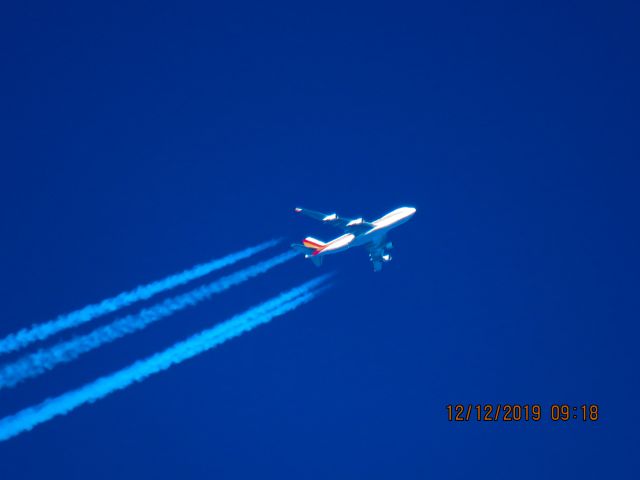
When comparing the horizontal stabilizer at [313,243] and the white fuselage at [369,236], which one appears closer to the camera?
the white fuselage at [369,236]

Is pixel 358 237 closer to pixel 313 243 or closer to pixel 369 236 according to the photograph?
pixel 369 236

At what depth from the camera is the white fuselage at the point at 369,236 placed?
61312 millimetres

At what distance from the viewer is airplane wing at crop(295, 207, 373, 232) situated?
5922 cm

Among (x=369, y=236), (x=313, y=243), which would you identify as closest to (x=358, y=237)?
(x=369, y=236)

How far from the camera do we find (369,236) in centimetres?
6181

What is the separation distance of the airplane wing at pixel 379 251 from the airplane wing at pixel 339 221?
3.73m

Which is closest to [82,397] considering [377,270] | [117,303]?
[117,303]

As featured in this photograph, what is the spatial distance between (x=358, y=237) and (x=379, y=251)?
15.3ft

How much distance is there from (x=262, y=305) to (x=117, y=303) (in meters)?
13.9

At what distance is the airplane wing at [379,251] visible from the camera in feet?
213

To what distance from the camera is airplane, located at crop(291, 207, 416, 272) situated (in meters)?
60.2

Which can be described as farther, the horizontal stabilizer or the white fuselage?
the horizontal stabilizer

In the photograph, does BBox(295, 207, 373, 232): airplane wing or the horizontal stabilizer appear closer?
BBox(295, 207, 373, 232): airplane wing

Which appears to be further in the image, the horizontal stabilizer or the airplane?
the horizontal stabilizer
